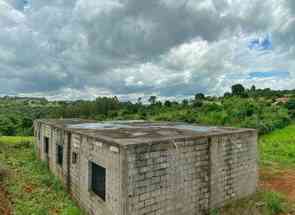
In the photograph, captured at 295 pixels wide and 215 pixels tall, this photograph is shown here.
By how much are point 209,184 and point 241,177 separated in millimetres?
1661

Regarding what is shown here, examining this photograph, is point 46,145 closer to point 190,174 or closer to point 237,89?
point 190,174

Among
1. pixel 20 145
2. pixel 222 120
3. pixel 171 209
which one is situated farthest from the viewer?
pixel 222 120

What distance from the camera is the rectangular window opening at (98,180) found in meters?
6.29

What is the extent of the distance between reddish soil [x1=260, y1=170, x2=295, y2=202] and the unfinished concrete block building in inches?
50.6

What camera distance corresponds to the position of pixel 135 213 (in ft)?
17.4

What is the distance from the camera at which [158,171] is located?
5691 mm

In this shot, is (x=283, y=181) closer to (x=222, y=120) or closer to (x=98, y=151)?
(x=98, y=151)

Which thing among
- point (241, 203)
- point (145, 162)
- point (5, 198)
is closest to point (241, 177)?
point (241, 203)

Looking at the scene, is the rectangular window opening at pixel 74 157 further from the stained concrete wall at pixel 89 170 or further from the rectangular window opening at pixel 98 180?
the rectangular window opening at pixel 98 180

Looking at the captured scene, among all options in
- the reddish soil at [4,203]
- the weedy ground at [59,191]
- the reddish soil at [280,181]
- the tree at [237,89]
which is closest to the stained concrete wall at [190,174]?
the weedy ground at [59,191]

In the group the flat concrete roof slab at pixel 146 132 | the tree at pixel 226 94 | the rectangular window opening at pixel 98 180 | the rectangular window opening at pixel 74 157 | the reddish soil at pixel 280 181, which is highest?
the tree at pixel 226 94

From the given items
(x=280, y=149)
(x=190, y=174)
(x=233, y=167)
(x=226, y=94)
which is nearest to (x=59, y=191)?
(x=190, y=174)

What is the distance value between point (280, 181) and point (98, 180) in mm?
7459

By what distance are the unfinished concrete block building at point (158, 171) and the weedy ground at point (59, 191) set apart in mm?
425
